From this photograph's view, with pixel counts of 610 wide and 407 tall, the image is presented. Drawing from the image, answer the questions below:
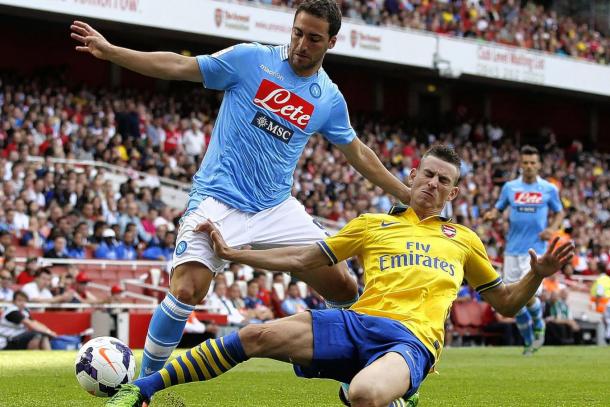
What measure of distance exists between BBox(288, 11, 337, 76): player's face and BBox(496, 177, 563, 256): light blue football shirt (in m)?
8.57

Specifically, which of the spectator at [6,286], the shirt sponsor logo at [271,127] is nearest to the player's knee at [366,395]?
the shirt sponsor logo at [271,127]

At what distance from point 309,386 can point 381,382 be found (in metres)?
4.46

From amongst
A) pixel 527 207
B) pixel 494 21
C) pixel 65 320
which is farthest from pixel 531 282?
pixel 494 21

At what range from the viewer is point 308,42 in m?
Answer: 7.14

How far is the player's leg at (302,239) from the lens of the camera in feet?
24.0

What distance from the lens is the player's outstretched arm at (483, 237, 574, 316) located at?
5.79 m

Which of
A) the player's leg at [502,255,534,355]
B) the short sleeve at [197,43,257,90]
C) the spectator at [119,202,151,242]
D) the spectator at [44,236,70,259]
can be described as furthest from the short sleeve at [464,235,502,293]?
the spectator at [119,202,151,242]

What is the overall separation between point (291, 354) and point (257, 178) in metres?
1.92

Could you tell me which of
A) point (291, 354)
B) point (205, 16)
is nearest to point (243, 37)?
point (205, 16)

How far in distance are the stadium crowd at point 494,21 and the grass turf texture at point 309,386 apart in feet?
58.8

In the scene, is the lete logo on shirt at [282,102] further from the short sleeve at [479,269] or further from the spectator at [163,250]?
the spectator at [163,250]

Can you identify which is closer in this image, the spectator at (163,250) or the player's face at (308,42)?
the player's face at (308,42)

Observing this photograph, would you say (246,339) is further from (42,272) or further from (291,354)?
(42,272)

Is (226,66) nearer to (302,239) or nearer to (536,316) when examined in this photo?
(302,239)
